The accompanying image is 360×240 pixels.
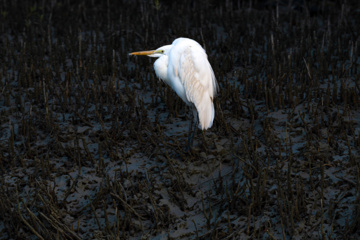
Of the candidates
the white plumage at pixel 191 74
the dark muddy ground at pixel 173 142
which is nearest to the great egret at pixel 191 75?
the white plumage at pixel 191 74

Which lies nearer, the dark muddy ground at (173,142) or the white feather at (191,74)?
the dark muddy ground at (173,142)

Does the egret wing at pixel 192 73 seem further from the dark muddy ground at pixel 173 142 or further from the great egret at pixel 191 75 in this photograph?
the dark muddy ground at pixel 173 142

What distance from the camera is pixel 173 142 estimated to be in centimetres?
407

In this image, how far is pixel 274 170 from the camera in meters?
3.46

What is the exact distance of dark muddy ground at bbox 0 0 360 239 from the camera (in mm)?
3080

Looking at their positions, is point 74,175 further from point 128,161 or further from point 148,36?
point 148,36

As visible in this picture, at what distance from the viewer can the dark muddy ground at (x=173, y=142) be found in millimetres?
3080

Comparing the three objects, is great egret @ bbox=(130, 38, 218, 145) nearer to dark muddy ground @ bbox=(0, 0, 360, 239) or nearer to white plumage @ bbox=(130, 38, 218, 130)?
white plumage @ bbox=(130, 38, 218, 130)

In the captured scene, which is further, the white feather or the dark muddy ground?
the white feather

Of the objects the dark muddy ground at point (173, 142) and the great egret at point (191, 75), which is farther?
the great egret at point (191, 75)

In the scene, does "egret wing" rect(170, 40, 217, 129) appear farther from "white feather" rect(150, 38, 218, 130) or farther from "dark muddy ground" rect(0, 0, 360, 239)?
"dark muddy ground" rect(0, 0, 360, 239)

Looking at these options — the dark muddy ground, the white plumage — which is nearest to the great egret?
the white plumage

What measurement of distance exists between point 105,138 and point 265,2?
18.4ft

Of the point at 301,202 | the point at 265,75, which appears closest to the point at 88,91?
the point at 265,75
